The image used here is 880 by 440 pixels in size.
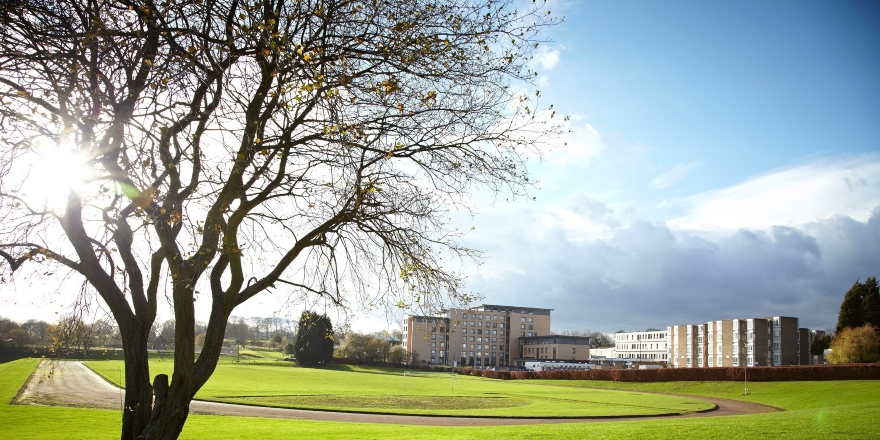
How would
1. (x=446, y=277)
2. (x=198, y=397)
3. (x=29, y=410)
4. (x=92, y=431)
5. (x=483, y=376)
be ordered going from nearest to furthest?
(x=446, y=277) → (x=92, y=431) → (x=29, y=410) → (x=198, y=397) → (x=483, y=376)

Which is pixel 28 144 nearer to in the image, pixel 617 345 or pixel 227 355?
pixel 227 355

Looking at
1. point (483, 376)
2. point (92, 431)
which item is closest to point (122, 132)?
point (92, 431)

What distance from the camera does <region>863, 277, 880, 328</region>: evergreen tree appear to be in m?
76.0

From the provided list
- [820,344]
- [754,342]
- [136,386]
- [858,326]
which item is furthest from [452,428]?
[820,344]

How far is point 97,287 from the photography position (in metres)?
9.38

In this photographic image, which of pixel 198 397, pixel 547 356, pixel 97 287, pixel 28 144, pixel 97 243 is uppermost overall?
pixel 28 144

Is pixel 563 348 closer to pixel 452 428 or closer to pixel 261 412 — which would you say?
pixel 261 412

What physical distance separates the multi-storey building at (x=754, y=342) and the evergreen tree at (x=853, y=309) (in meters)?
13.5

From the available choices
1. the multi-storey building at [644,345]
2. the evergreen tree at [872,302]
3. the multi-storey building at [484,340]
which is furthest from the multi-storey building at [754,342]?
the multi-storey building at [484,340]

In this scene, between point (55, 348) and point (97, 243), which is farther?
point (55, 348)

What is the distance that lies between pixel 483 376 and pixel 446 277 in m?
94.9

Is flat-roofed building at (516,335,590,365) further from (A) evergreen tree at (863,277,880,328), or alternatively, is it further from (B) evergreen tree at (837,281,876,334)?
(A) evergreen tree at (863,277,880,328)

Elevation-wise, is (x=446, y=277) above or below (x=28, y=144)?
below

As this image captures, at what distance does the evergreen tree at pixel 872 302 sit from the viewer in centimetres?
7600
